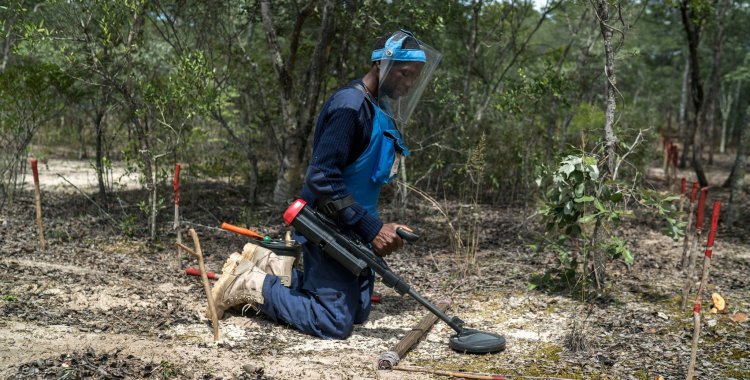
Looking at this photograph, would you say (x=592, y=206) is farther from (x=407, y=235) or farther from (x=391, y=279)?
(x=391, y=279)

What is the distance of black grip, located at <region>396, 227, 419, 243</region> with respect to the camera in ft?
12.9

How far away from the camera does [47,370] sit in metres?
3.10

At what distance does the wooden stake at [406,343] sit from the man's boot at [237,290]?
96cm

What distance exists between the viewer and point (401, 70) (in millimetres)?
4102

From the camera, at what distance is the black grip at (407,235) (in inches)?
154

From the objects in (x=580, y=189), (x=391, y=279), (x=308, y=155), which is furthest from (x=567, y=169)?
(x=308, y=155)

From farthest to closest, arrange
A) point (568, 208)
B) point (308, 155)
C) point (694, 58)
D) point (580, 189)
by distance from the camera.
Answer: point (694, 58) < point (308, 155) < point (568, 208) < point (580, 189)

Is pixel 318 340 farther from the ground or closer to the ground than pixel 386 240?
closer to the ground

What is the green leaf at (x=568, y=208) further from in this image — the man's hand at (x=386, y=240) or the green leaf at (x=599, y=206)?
the man's hand at (x=386, y=240)

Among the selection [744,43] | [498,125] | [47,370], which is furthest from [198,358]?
[744,43]

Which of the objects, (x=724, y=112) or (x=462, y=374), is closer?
(x=462, y=374)

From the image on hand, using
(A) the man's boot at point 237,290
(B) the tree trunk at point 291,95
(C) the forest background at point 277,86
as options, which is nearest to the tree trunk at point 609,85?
(C) the forest background at point 277,86

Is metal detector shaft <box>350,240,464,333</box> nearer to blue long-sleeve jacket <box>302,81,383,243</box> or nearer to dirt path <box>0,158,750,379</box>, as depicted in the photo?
blue long-sleeve jacket <box>302,81,383,243</box>

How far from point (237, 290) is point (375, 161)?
3.90 feet
